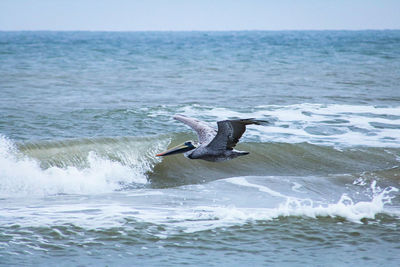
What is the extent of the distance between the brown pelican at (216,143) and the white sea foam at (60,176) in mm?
1822

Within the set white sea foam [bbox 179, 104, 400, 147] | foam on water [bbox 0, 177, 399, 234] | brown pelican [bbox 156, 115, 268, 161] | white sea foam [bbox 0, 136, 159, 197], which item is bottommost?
white sea foam [bbox 0, 136, 159, 197]

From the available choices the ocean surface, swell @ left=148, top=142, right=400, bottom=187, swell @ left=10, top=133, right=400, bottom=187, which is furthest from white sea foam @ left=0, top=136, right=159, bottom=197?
swell @ left=148, top=142, right=400, bottom=187

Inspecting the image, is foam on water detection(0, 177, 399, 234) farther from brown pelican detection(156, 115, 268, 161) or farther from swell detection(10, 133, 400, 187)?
swell detection(10, 133, 400, 187)

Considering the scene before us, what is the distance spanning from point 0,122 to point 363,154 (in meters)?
8.11

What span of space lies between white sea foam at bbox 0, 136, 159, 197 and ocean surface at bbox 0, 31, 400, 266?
3 centimetres

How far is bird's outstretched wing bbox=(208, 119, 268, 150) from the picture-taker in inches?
288

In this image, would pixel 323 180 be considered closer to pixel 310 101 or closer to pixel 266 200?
pixel 266 200

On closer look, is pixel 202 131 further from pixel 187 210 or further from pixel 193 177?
pixel 193 177

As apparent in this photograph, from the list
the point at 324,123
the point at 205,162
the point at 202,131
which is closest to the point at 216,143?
the point at 202,131

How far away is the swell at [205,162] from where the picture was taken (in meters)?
10.7

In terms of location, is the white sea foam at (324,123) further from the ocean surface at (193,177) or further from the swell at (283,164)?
the swell at (283,164)

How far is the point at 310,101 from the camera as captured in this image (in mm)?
17672

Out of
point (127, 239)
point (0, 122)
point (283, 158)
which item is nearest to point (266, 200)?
point (127, 239)

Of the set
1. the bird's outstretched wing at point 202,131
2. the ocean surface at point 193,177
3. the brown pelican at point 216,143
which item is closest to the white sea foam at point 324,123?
the ocean surface at point 193,177
